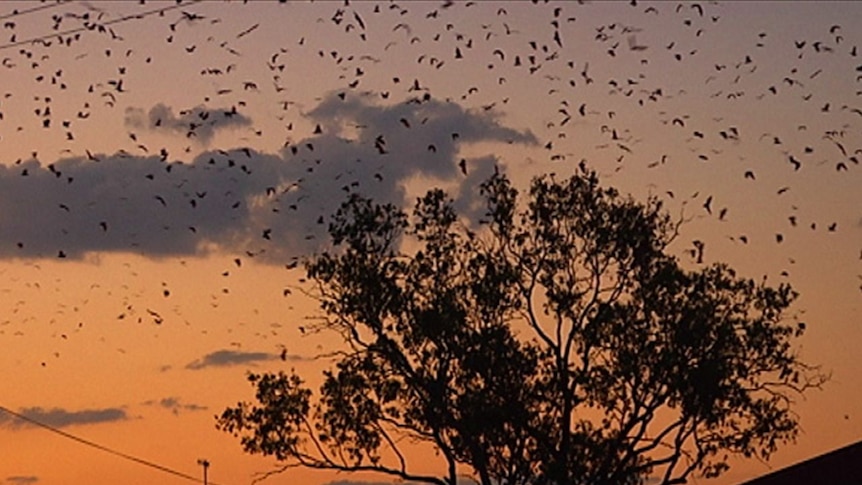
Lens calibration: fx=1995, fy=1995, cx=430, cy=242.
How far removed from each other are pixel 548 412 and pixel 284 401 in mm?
6925

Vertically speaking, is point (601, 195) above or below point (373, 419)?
above

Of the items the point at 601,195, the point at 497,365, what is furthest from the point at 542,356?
the point at 601,195

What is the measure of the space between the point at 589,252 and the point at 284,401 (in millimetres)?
8882

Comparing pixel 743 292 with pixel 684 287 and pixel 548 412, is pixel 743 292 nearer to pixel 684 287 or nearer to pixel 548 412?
pixel 684 287

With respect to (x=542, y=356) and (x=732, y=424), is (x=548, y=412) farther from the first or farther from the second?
(x=732, y=424)

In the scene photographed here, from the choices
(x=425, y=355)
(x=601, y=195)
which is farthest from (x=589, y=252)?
(x=425, y=355)

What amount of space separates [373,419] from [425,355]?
7.53 ft

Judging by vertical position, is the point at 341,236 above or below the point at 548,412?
above

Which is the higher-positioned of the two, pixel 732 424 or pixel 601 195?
pixel 601 195

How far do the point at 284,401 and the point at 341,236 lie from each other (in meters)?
4.59

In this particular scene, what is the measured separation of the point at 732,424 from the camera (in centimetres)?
5184

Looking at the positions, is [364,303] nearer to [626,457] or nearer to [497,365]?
[497,365]

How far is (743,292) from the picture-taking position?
170ft

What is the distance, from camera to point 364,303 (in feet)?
172
